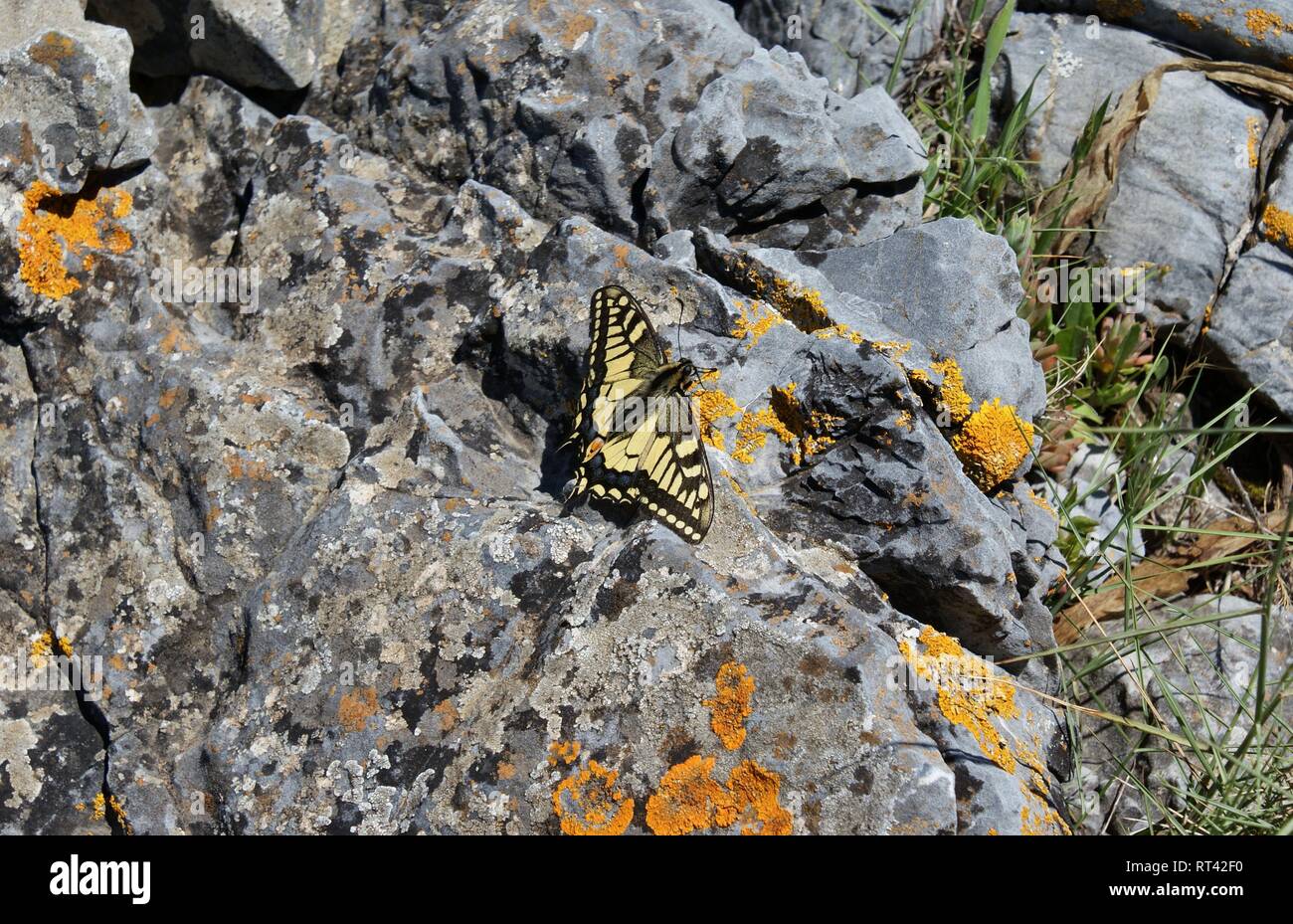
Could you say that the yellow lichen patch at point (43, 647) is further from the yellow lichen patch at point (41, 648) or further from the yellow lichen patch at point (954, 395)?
the yellow lichen patch at point (954, 395)

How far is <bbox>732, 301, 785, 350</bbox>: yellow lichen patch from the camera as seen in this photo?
3779mm

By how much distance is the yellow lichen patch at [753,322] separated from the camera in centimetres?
378

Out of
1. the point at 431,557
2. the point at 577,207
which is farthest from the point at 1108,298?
the point at 431,557

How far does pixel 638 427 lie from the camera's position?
3.36 meters

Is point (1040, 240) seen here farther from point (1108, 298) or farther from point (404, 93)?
point (404, 93)

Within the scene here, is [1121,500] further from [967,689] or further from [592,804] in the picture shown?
[592,804]

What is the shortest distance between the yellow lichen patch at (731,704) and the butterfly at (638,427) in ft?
1.58

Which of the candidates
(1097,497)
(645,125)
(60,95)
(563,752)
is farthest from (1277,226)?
(60,95)

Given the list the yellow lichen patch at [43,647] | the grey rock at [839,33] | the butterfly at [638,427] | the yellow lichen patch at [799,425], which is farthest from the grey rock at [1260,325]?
the yellow lichen patch at [43,647]

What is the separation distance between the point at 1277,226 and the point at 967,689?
3.15m

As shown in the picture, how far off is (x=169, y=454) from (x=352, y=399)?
71 cm
